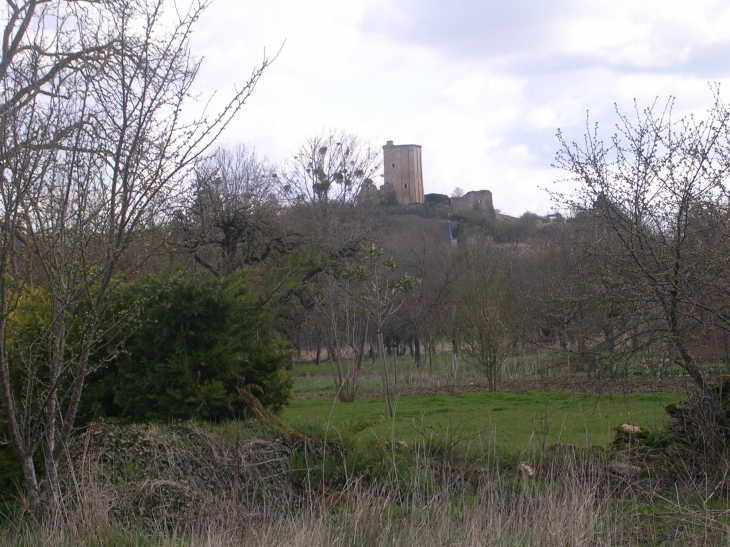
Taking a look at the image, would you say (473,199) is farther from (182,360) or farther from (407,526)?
(407,526)

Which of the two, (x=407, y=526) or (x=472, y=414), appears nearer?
(x=407, y=526)

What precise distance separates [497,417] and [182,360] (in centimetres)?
663

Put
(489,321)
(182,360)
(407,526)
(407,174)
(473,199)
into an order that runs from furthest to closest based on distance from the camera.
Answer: (407,174), (473,199), (489,321), (182,360), (407,526)

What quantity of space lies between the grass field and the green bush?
30.1 inches

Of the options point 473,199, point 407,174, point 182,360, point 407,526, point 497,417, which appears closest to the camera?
point 407,526

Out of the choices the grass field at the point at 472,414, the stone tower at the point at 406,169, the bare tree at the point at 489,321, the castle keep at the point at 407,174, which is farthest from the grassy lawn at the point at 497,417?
the stone tower at the point at 406,169

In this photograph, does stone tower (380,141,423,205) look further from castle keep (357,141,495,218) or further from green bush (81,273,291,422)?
green bush (81,273,291,422)

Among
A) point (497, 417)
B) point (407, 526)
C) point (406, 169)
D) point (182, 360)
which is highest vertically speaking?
point (406, 169)

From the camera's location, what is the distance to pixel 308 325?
20.3 m

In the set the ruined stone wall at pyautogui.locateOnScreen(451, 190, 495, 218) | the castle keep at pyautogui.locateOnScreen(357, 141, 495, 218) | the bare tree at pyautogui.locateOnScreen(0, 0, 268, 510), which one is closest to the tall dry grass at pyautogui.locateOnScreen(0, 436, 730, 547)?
the bare tree at pyautogui.locateOnScreen(0, 0, 268, 510)

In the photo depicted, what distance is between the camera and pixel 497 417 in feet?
38.2

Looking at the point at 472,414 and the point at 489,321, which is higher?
the point at 489,321

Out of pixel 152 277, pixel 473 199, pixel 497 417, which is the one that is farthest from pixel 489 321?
pixel 473 199

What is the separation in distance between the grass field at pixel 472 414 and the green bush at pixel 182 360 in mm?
764
